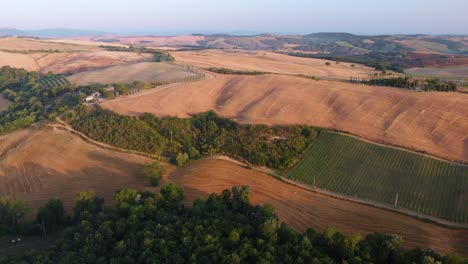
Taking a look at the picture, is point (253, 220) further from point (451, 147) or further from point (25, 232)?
point (451, 147)

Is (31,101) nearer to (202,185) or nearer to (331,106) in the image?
(202,185)

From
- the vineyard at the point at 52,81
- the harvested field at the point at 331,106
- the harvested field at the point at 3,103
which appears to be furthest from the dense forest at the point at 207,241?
the vineyard at the point at 52,81

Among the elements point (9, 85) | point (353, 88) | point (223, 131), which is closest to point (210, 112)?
point (223, 131)

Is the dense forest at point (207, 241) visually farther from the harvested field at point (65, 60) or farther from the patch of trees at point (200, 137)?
the harvested field at point (65, 60)

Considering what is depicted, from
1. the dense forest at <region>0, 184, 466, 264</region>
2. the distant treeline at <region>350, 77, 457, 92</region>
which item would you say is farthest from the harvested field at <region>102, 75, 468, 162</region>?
the dense forest at <region>0, 184, 466, 264</region>

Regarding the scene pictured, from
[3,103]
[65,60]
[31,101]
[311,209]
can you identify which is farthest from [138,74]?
[311,209]

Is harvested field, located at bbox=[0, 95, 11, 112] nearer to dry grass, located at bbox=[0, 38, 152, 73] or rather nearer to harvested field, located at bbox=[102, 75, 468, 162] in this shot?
dry grass, located at bbox=[0, 38, 152, 73]
